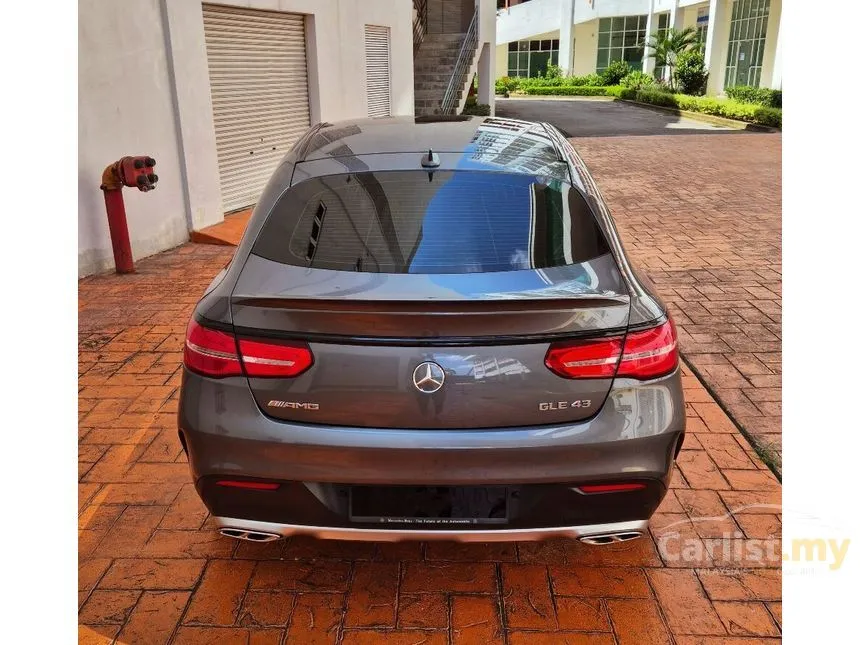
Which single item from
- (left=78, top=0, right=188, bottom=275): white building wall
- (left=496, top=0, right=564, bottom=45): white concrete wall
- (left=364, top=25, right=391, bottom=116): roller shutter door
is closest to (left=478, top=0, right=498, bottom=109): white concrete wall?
(left=364, top=25, right=391, bottom=116): roller shutter door

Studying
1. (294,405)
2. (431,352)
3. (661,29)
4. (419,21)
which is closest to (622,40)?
(661,29)

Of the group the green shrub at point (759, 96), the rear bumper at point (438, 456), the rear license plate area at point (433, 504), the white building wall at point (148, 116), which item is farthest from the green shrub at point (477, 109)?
the rear license plate area at point (433, 504)

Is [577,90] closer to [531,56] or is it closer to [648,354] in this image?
[531,56]

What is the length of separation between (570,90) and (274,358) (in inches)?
1606

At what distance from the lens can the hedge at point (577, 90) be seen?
37250 mm

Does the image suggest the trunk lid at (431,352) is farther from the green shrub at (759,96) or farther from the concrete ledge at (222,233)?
the green shrub at (759,96)

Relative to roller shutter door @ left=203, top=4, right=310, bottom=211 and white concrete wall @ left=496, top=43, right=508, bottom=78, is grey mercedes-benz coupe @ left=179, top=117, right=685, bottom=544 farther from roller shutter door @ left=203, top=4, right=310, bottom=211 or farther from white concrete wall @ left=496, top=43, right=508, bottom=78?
white concrete wall @ left=496, top=43, right=508, bottom=78

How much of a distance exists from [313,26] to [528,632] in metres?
9.92

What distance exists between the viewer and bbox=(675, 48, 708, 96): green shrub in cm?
3078

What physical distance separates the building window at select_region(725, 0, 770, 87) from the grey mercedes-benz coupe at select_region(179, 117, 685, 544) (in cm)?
2864

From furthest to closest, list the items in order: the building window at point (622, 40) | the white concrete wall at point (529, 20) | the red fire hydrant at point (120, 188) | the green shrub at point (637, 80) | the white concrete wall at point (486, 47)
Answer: the white concrete wall at point (529, 20) < the building window at point (622, 40) < the green shrub at point (637, 80) < the white concrete wall at point (486, 47) < the red fire hydrant at point (120, 188)

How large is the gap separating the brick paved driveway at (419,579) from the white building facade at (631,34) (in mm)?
24929
